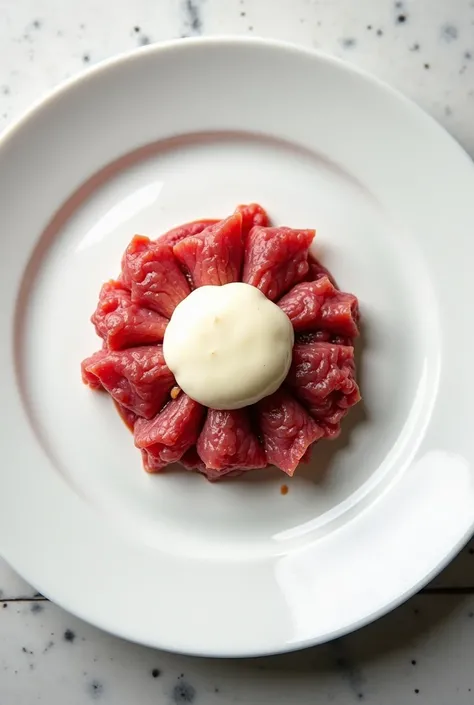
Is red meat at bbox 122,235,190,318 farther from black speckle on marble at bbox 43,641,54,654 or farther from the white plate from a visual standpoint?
black speckle on marble at bbox 43,641,54,654

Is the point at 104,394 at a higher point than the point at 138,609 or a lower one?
higher

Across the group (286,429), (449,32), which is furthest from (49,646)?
(449,32)

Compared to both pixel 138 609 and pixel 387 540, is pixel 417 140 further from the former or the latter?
pixel 138 609

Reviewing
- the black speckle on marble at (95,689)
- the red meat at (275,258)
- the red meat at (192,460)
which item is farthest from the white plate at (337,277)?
the black speckle on marble at (95,689)

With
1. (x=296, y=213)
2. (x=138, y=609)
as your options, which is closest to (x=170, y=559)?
(x=138, y=609)

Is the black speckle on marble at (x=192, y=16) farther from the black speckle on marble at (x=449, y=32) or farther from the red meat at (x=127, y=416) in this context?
the red meat at (x=127, y=416)

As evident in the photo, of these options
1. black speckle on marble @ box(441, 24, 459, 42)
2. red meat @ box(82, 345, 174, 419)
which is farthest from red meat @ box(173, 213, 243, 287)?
black speckle on marble @ box(441, 24, 459, 42)
